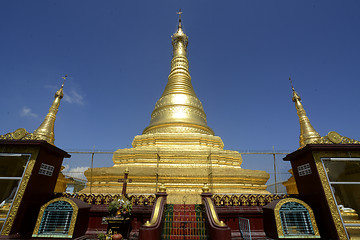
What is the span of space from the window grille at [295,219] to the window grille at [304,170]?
148 cm

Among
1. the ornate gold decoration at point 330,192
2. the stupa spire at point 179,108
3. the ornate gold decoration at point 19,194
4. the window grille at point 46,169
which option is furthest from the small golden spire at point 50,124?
the ornate gold decoration at point 330,192

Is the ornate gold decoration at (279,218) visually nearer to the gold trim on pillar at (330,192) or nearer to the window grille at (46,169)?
the gold trim on pillar at (330,192)

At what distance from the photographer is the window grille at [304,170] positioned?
8.43 metres

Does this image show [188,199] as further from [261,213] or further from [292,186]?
[292,186]

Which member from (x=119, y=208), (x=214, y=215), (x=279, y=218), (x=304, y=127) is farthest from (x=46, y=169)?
(x=304, y=127)

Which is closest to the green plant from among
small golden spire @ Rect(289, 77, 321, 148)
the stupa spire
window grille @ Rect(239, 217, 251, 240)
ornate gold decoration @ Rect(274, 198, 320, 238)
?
window grille @ Rect(239, 217, 251, 240)

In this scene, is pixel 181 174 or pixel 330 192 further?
pixel 181 174

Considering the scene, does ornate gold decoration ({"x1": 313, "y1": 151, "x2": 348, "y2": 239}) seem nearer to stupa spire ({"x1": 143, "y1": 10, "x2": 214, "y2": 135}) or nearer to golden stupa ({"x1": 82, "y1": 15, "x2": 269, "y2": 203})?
golden stupa ({"x1": 82, "y1": 15, "x2": 269, "y2": 203})

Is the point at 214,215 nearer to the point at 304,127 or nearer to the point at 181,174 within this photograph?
the point at 181,174

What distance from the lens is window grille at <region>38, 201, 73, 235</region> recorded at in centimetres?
769

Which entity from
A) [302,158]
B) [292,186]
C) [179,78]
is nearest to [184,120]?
[179,78]

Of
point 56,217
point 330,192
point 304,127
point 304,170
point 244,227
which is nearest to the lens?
point 330,192

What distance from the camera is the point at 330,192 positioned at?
7512 millimetres

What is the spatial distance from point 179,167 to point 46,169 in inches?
313
